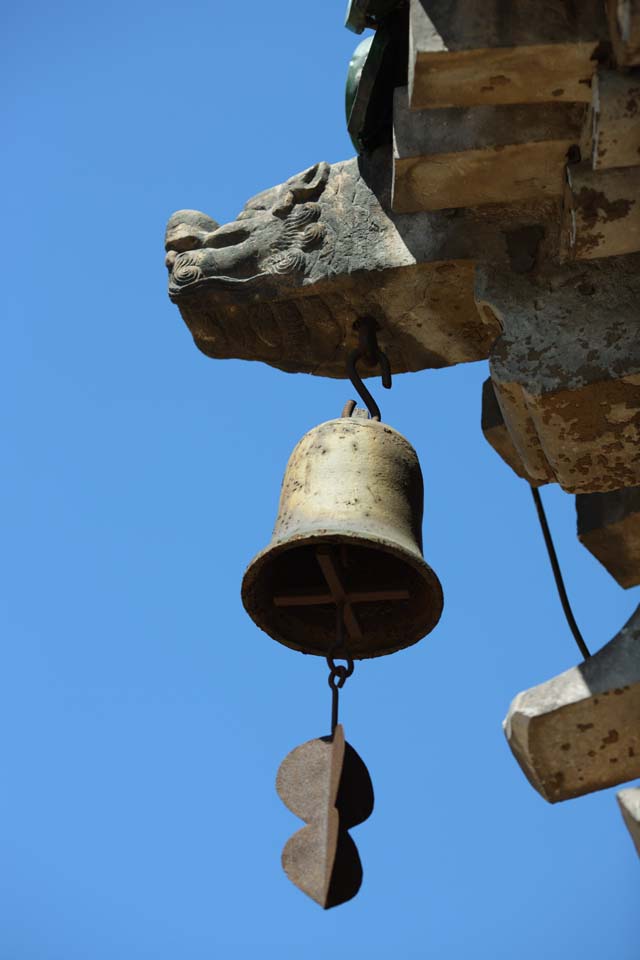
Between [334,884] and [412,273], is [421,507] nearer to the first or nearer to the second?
[412,273]

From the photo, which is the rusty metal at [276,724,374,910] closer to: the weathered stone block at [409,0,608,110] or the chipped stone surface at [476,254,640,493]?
the chipped stone surface at [476,254,640,493]

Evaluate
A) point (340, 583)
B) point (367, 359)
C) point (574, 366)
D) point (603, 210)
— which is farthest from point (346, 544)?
point (603, 210)

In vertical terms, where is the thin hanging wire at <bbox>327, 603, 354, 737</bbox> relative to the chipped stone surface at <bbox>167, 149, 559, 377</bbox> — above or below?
below

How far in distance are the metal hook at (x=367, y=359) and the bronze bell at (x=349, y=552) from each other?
95 mm

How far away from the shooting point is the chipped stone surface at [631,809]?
277 cm

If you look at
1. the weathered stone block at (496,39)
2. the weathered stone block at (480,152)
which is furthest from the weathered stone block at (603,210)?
the weathered stone block at (496,39)

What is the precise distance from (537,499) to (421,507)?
0.51 metres

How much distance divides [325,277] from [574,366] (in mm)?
595

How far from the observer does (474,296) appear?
3.01 meters

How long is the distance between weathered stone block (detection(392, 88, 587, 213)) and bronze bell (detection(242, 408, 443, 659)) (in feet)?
1.65

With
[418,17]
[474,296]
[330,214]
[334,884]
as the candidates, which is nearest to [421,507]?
[474,296]

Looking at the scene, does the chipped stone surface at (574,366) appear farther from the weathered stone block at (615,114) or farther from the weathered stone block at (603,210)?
the weathered stone block at (615,114)

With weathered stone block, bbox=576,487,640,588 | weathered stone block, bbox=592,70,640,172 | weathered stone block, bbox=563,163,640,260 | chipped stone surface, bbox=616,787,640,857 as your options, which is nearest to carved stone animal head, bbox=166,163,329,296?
weathered stone block, bbox=563,163,640,260

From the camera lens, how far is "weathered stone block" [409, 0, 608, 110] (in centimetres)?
246
